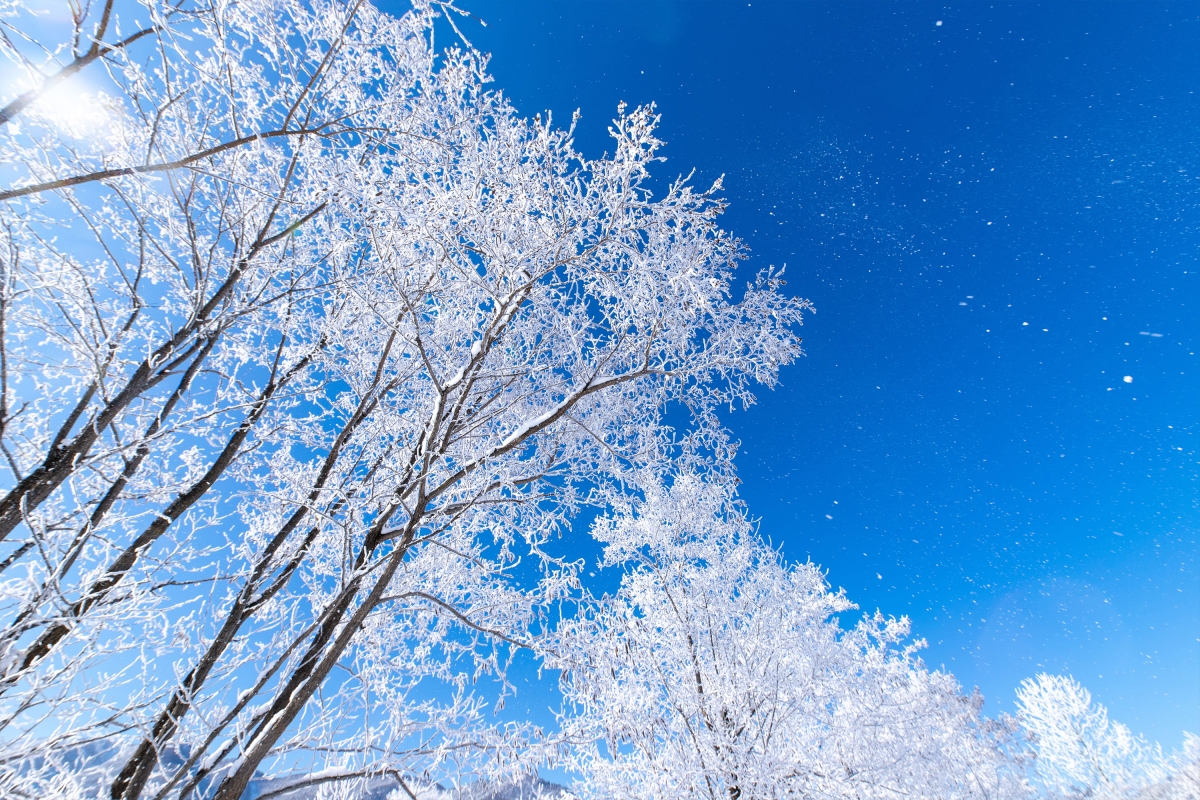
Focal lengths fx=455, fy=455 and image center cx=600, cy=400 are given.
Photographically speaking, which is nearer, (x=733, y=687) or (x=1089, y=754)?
(x=733, y=687)

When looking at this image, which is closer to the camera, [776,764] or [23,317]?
[23,317]

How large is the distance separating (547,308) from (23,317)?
10.7 feet

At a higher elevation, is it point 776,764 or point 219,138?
point 219,138

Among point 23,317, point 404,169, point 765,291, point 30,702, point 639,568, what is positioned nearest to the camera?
point 30,702

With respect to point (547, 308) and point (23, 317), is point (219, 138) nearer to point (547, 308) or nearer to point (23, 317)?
point (23, 317)

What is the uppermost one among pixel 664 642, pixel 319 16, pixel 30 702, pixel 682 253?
pixel 319 16

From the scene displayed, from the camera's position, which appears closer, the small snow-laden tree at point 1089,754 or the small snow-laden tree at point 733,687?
the small snow-laden tree at point 733,687

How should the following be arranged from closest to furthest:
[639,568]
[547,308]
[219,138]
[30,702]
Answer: [30,702] → [219,138] → [547,308] → [639,568]

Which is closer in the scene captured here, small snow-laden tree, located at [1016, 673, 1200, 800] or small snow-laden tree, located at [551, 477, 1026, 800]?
small snow-laden tree, located at [551, 477, 1026, 800]

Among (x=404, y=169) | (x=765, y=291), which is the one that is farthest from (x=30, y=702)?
(x=765, y=291)

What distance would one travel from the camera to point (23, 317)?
106 inches

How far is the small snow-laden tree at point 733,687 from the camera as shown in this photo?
546 centimetres

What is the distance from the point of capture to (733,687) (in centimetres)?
599

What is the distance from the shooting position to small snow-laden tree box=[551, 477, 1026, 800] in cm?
546
